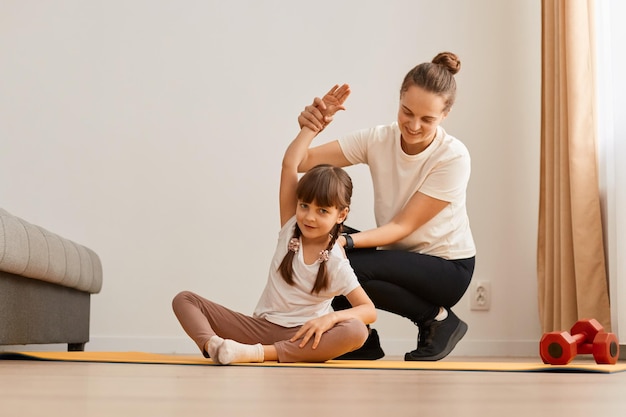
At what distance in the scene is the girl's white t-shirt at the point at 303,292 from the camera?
221 centimetres

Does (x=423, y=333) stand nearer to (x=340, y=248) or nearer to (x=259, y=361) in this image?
(x=340, y=248)

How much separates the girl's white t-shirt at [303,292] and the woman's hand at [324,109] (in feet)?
1.20

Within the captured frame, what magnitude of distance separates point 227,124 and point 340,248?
1.62 metres

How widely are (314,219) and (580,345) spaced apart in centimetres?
74

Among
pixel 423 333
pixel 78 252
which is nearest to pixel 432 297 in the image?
pixel 423 333

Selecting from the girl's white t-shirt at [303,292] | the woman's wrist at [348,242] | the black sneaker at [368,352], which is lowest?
the black sneaker at [368,352]

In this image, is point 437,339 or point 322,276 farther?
point 437,339

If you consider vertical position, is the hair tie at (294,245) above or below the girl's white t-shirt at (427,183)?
below

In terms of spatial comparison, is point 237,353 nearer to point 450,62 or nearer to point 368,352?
point 368,352

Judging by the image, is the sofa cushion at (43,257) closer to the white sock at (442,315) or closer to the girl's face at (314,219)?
the girl's face at (314,219)

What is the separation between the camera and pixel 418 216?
100 inches

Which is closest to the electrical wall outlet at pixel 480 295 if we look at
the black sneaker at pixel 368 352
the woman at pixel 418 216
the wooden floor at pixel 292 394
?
the woman at pixel 418 216

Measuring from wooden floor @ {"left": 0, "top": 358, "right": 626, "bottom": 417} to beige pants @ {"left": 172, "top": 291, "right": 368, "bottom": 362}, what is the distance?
1.31ft

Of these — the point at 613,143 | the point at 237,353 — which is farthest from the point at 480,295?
the point at 237,353
